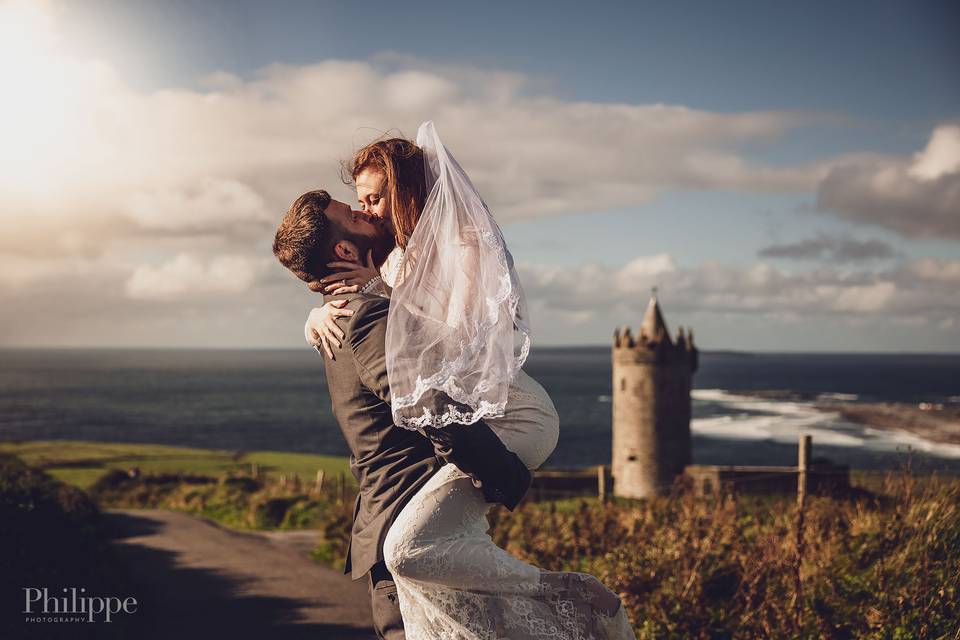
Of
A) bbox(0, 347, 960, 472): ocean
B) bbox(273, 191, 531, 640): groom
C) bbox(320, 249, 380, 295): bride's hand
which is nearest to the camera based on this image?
bbox(273, 191, 531, 640): groom

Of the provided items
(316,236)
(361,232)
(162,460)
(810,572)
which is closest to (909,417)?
(162,460)

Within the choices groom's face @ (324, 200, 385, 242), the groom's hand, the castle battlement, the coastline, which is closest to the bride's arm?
groom's face @ (324, 200, 385, 242)

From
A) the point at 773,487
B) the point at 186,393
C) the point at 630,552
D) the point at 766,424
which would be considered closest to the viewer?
the point at 630,552

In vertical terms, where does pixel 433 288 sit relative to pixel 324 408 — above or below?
above

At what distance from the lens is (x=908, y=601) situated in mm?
5633

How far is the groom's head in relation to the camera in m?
2.84

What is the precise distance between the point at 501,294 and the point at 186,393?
157143 mm

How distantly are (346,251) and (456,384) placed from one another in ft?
2.21

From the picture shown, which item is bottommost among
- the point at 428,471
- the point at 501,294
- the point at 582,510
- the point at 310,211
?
the point at 582,510

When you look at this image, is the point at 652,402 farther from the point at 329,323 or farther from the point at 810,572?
the point at 329,323

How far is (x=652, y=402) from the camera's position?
35438 millimetres

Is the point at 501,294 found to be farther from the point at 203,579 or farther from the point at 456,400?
the point at 203,579

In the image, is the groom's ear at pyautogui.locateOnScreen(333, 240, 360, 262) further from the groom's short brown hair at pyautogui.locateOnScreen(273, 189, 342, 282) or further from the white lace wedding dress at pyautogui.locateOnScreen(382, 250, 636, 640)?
the white lace wedding dress at pyautogui.locateOnScreen(382, 250, 636, 640)

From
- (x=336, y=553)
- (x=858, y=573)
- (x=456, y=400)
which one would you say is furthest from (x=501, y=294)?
(x=336, y=553)
